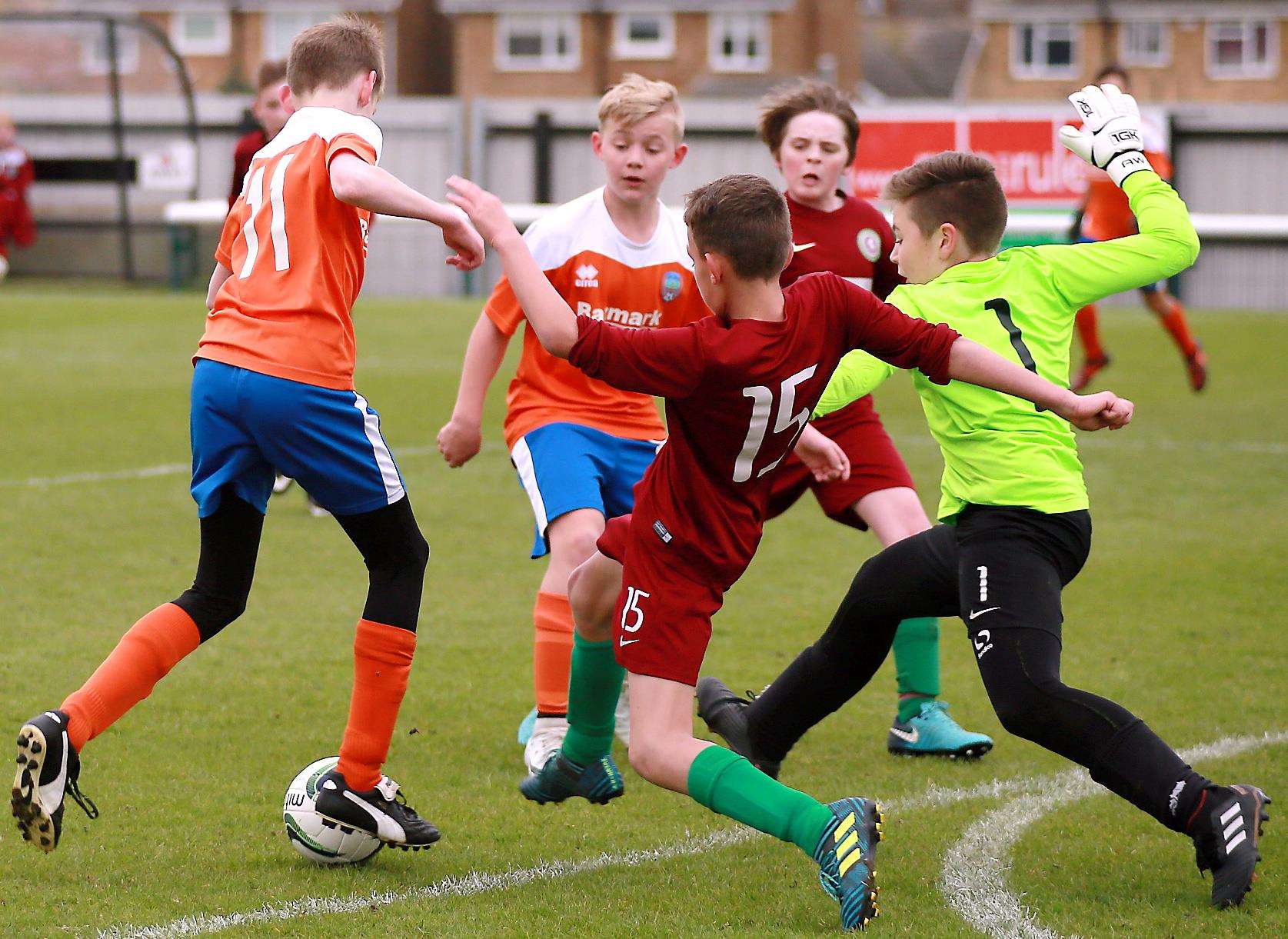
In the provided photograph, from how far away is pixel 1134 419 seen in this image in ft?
41.6

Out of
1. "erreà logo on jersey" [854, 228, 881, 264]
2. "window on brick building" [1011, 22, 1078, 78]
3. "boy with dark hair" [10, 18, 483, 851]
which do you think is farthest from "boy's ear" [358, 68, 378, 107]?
"window on brick building" [1011, 22, 1078, 78]

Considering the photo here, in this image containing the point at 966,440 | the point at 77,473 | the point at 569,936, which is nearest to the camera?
the point at 569,936

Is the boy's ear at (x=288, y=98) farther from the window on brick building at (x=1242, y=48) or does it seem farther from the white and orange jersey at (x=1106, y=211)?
the window on brick building at (x=1242, y=48)

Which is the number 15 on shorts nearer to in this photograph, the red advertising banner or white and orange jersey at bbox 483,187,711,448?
white and orange jersey at bbox 483,187,711,448

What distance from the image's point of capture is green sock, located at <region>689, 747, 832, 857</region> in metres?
3.54

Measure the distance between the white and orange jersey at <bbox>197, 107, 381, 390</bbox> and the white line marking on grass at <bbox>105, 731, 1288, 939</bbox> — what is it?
1184mm

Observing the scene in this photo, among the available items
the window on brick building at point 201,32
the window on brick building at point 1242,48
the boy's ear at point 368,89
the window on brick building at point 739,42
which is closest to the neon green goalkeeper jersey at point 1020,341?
the boy's ear at point 368,89

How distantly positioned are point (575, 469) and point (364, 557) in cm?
105

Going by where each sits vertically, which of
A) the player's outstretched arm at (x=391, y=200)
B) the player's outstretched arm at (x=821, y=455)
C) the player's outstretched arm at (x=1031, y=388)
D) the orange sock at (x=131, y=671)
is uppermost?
the player's outstretched arm at (x=391, y=200)

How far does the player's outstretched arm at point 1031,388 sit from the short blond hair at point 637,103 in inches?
62.8

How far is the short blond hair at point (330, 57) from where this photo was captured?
402 cm

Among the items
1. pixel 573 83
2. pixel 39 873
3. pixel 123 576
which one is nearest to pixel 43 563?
Result: pixel 123 576

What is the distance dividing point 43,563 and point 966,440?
15.6 feet

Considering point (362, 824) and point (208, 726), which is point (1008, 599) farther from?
point (208, 726)
